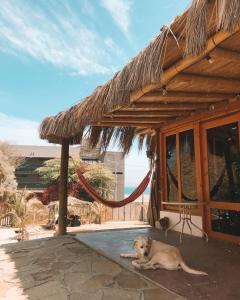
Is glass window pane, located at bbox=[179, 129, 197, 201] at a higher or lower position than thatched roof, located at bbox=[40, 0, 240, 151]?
lower

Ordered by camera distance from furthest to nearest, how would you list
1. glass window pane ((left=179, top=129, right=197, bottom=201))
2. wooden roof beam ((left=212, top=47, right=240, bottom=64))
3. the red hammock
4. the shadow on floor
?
the red hammock
glass window pane ((left=179, top=129, right=197, bottom=201))
the shadow on floor
wooden roof beam ((left=212, top=47, right=240, bottom=64))

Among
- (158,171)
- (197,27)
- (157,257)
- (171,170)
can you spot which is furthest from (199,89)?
(158,171)

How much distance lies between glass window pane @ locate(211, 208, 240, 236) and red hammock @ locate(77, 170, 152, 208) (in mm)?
1647

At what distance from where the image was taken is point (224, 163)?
4.29 m

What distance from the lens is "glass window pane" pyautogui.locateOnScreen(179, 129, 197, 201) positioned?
4.83 meters

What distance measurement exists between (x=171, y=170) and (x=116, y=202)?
121 centimetres

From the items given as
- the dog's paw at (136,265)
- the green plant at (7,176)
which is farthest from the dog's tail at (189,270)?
the green plant at (7,176)

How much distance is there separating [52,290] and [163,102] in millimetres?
2407

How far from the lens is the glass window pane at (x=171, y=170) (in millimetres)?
5266

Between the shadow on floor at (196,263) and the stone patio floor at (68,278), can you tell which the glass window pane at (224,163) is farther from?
the stone patio floor at (68,278)

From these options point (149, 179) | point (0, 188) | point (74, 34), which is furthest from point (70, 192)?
point (149, 179)

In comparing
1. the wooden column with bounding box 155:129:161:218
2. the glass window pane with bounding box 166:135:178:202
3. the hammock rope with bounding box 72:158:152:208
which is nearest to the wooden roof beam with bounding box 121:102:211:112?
the glass window pane with bounding box 166:135:178:202

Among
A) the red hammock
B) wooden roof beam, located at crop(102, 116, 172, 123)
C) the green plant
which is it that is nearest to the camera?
wooden roof beam, located at crop(102, 116, 172, 123)

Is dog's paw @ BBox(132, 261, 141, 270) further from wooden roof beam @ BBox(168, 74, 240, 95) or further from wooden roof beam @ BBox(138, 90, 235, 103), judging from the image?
wooden roof beam @ BBox(168, 74, 240, 95)
